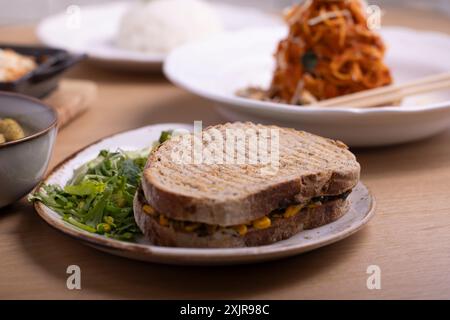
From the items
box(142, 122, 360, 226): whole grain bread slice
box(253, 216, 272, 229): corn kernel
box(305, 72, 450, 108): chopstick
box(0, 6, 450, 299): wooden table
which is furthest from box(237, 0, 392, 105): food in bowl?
box(253, 216, 272, 229): corn kernel

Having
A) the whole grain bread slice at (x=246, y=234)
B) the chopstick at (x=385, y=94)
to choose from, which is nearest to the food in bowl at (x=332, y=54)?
the chopstick at (x=385, y=94)

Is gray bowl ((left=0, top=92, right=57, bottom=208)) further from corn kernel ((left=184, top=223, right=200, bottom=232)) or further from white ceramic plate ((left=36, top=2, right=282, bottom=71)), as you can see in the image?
white ceramic plate ((left=36, top=2, right=282, bottom=71))

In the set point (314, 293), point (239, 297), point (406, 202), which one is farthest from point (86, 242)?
point (406, 202)

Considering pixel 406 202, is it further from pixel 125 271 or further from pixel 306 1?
pixel 306 1

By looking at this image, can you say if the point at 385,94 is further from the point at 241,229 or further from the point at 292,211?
the point at 241,229

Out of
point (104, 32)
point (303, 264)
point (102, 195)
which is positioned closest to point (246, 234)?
point (303, 264)
